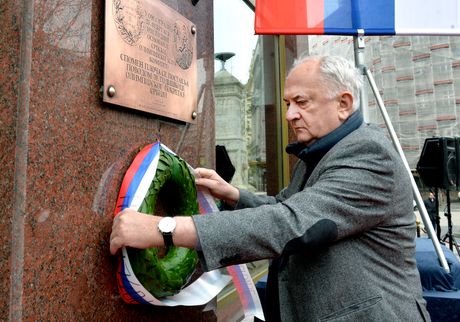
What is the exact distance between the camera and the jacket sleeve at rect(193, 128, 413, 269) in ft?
4.45

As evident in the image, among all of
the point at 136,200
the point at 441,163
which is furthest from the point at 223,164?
Answer: the point at 441,163

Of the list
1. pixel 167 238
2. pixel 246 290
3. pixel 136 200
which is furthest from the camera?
pixel 246 290

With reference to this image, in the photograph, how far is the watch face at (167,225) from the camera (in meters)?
1.35

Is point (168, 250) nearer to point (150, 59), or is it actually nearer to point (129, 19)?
point (150, 59)

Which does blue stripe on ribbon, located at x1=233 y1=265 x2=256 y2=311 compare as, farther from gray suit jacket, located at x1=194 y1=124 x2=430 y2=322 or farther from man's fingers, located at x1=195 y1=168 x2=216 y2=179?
man's fingers, located at x1=195 y1=168 x2=216 y2=179

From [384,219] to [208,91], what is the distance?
1.24 meters

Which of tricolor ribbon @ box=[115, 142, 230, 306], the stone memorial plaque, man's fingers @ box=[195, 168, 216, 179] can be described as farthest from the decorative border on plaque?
man's fingers @ box=[195, 168, 216, 179]

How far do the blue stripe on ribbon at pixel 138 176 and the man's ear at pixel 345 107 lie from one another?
773mm

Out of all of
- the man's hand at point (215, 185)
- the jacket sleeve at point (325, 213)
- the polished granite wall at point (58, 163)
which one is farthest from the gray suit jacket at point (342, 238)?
the man's hand at point (215, 185)

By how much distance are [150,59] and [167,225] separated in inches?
→ 32.0

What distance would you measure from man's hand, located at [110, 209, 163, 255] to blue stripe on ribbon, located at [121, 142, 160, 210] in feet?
0.47

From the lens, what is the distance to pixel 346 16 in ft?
10.3

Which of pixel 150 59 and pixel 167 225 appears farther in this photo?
pixel 150 59

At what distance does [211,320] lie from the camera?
2270mm
